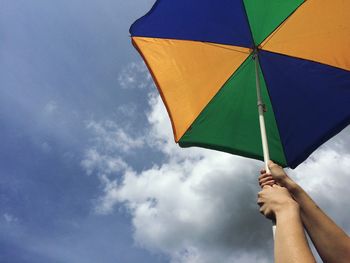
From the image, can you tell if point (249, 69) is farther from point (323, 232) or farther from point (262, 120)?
point (323, 232)

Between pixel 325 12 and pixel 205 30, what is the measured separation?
1732 millimetres

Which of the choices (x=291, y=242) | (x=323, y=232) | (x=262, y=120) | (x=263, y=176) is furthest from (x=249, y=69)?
(x=291, y=242)

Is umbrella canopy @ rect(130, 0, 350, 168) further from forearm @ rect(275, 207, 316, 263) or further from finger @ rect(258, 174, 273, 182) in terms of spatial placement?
forearm @ rect(275, 207, 316, 263)

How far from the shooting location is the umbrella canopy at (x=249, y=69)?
5039 millimetres

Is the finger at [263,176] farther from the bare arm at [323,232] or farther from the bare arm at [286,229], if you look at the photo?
the bare arm at [286,229]

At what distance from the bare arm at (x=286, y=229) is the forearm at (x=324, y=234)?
43cm

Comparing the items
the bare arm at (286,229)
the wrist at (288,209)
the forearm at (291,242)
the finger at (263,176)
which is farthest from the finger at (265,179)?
the forearm at (291,242)

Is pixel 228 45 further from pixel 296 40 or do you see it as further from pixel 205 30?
pixel 296 40

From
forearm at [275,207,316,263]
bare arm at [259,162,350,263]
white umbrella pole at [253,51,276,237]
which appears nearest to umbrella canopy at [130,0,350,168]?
white umbrella pole at [253,51,276,237]

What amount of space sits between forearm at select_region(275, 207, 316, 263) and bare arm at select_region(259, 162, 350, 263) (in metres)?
0.67

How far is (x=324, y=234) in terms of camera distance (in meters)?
2.58

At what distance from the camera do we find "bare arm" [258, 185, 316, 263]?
5.78ft

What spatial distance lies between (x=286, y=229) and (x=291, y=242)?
0.35 feet

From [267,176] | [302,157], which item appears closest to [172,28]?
[302,157]
